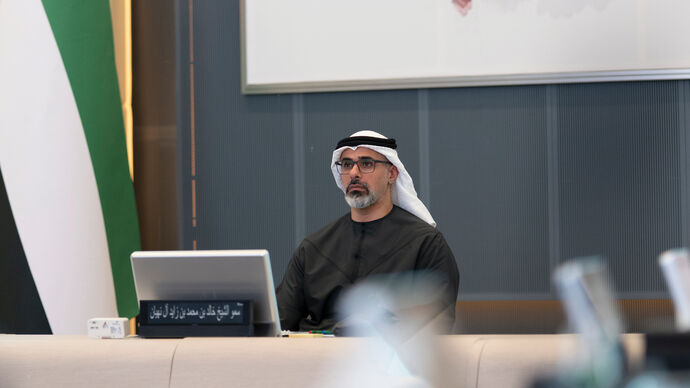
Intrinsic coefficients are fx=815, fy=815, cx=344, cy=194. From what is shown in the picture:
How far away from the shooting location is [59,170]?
3.85 m

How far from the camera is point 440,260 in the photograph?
3.21m

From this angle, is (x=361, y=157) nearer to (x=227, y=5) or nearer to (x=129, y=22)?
(x=227, y=5)

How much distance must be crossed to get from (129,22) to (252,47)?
0.70m

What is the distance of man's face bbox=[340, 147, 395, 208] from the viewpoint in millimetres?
3385

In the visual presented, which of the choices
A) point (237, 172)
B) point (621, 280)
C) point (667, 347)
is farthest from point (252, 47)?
point (667, 347)

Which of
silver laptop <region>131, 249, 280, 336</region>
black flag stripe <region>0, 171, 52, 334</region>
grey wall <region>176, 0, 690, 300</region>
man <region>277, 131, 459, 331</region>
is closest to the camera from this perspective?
silver laptop <region>131, 249, 280, 336</region>

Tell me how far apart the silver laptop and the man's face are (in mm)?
1183

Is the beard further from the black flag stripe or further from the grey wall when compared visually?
the black flag stripe

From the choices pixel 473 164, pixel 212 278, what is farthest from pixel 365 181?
pixel 212 278

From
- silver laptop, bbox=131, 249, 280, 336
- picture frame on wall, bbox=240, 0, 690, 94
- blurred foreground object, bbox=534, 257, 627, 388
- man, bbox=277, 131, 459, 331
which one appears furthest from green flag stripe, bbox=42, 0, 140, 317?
blurred foreground object, bbox=534, 257, 627, 388

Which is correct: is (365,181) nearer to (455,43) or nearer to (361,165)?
(361,165)

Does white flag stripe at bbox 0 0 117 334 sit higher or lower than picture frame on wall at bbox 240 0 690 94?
lower

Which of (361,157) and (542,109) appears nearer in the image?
(361,157)

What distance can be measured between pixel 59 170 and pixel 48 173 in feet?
0.18
